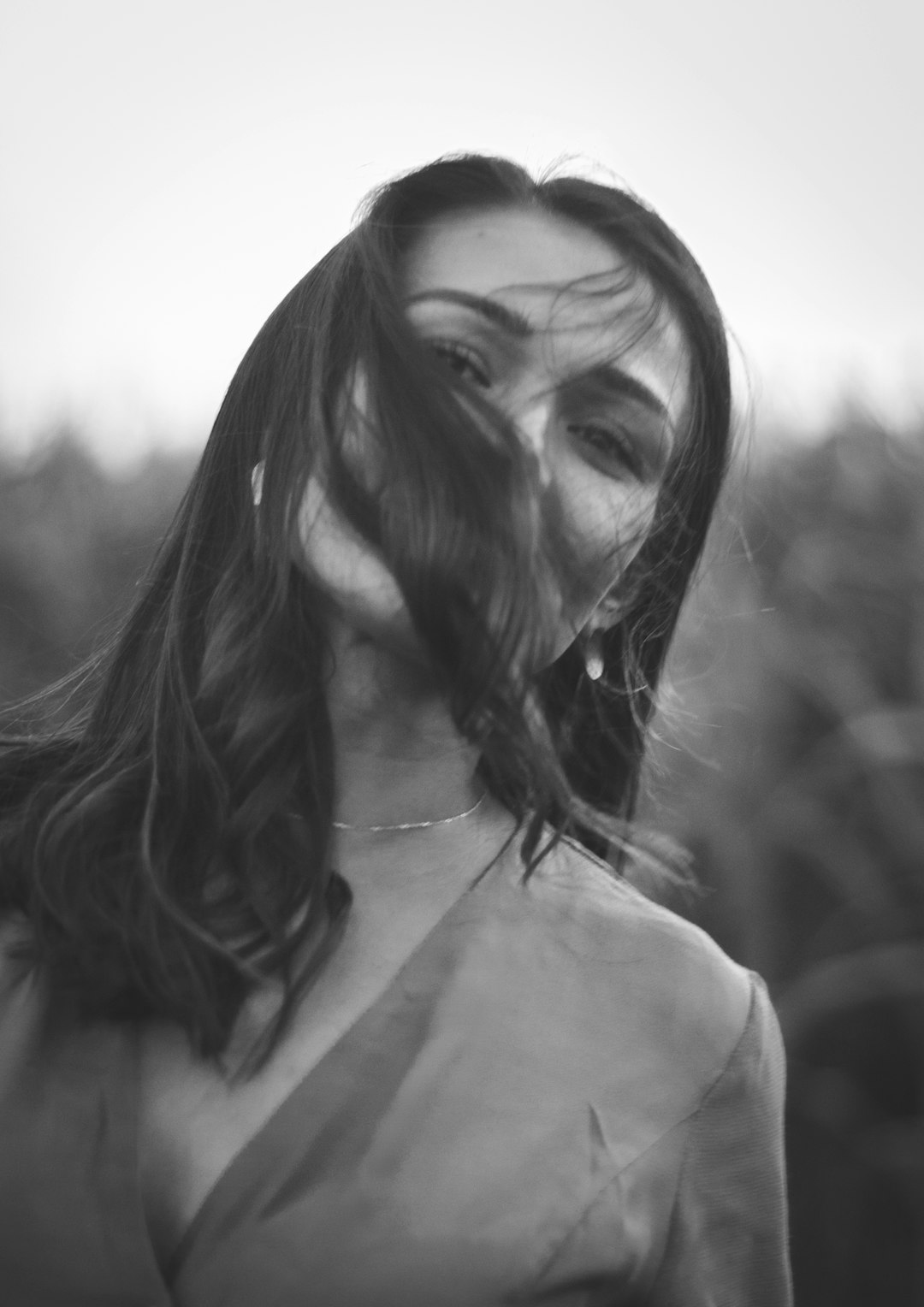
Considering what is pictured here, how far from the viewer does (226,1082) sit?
1.08 metres

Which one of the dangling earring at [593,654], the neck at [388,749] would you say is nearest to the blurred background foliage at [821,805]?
the dangling earring at [593,654]

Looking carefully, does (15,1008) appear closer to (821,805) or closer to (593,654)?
(593,654)

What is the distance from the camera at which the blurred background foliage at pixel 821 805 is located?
92.4 inches

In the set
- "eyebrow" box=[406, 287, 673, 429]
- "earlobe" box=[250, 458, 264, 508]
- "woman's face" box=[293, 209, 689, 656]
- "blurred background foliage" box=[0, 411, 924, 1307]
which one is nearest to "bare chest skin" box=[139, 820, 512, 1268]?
"woman's face" box=[293, 209, 689, 656]

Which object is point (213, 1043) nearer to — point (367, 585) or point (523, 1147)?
point (523, 1147)

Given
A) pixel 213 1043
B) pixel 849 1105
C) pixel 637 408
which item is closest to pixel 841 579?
pixel 849 1105

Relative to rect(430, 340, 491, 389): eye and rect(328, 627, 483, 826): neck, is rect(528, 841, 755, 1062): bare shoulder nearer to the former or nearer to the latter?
rect(328, 627, 483, 826): neck

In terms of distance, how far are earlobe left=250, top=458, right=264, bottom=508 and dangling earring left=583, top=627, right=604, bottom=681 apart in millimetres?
429

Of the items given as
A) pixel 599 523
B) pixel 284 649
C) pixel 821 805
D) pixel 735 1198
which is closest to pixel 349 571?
pixel 284 649

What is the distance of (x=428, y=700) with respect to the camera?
1225mm

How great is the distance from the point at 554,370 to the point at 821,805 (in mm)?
1567

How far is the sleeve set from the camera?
1.11 meters

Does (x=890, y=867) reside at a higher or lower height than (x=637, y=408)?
lower

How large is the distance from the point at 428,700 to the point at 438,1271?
0.52 meters
